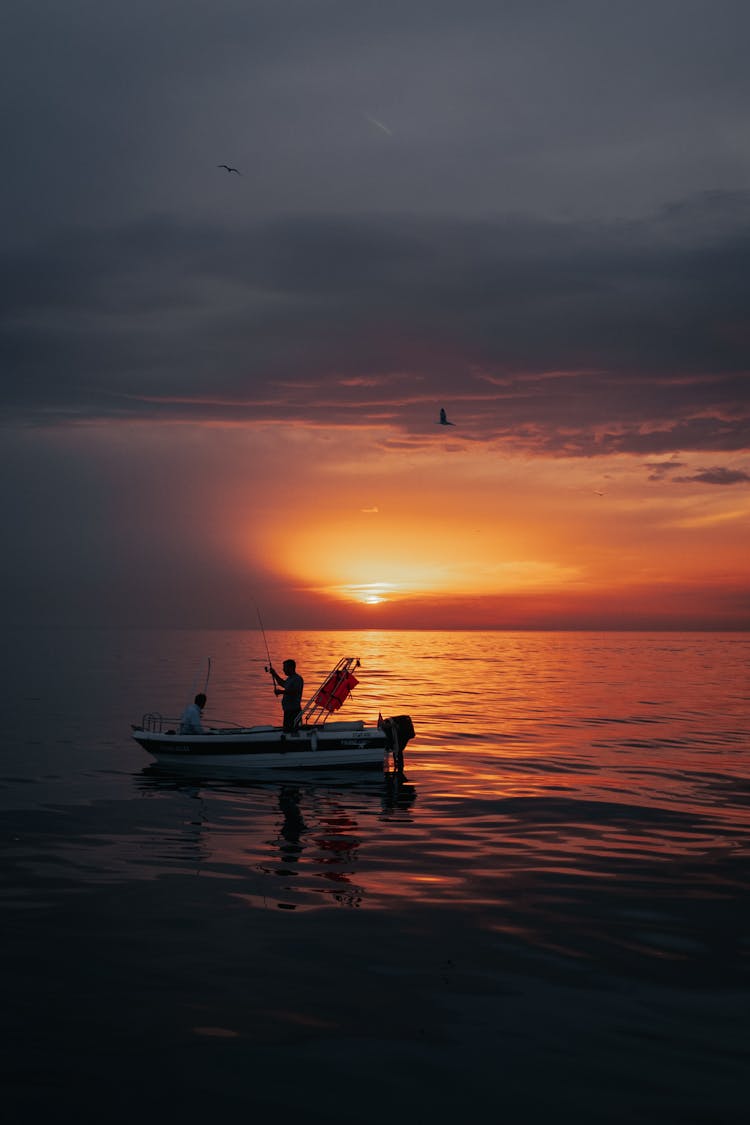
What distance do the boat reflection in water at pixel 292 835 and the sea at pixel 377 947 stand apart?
5.0 inches

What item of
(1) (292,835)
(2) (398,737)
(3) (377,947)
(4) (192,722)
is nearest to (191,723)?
(4) (192,722)

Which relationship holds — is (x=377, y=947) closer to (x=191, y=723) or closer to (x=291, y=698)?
(x=291, y=698)

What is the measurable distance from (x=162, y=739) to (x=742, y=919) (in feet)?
74.1

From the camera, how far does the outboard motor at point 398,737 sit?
32188 millimetres

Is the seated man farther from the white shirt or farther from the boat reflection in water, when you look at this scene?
the boat reflection in water

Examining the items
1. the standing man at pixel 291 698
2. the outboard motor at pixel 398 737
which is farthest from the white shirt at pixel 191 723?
the outboard motor at pixel 398 737

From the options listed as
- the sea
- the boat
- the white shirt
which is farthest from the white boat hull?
the sea

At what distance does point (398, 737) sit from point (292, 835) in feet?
33.4

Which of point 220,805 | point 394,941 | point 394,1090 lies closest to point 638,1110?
point 394,1090

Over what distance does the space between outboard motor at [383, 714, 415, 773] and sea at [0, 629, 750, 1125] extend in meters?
0.89

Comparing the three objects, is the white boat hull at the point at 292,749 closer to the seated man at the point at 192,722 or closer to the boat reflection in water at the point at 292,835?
the seated man at the point at 192,722

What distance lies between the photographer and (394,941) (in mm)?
14164

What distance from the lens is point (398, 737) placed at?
3228 cm

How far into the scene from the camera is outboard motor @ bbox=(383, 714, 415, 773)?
3219 centimetres
